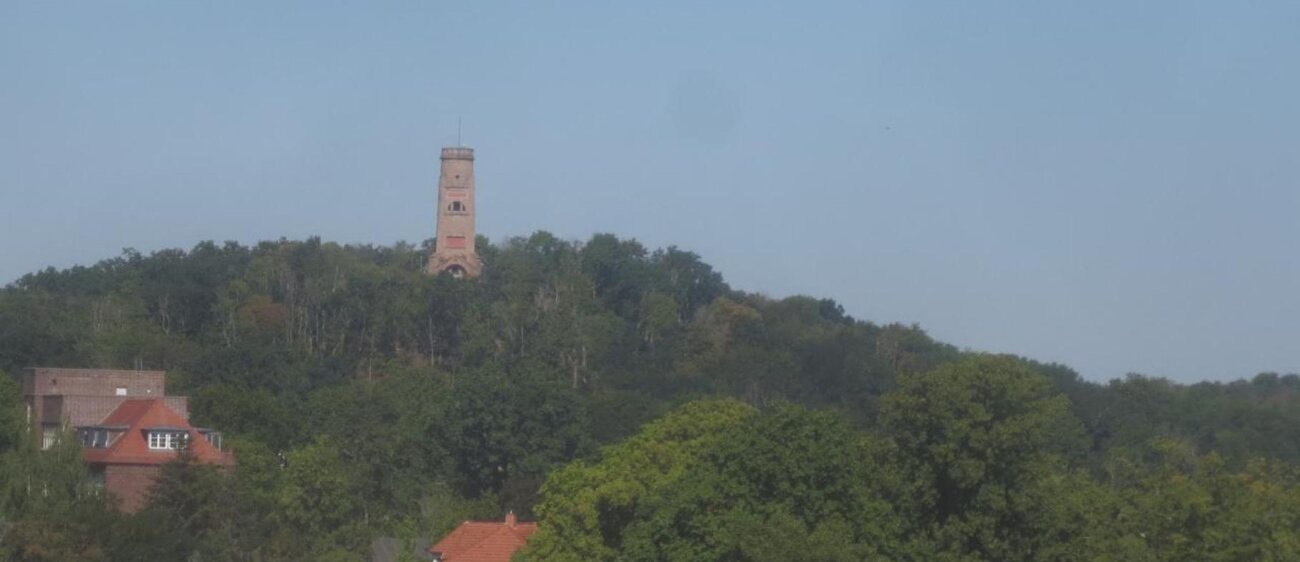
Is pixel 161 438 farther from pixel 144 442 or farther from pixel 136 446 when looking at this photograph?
pixel 136 446

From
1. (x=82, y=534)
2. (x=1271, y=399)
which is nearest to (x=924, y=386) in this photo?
(x=82, y=534)

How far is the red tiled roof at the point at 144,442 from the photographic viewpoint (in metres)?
80.6

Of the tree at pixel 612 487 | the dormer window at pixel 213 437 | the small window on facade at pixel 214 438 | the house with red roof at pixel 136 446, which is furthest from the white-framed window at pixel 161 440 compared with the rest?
the tree at pixel 612 487

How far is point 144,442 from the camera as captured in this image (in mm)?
81812

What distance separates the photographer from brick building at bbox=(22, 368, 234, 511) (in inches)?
3159

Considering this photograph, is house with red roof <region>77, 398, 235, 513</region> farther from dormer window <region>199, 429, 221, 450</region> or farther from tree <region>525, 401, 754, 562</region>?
tree <region>525, 401, 754, 562</region>

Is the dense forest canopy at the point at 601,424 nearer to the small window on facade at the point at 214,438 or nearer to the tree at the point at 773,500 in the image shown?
the tree at the point at 773,500

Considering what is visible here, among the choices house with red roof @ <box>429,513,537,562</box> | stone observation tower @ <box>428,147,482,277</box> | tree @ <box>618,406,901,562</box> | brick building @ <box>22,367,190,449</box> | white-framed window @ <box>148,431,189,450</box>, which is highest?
stone observation tower @ <box>428,147,482,277</box>

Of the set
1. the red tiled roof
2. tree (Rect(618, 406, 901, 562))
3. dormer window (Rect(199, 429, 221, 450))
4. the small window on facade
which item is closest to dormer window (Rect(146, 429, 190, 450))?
the red tiled roof

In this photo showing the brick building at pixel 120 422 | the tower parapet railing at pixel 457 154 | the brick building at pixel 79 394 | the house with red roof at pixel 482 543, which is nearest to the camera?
the house with red roof at pixel 482 543

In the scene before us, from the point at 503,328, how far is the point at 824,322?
31950mm

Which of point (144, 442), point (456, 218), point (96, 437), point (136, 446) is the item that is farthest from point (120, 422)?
point (456, 218)

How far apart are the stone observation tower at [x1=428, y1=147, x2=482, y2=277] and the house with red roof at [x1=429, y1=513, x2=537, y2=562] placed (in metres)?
73.1

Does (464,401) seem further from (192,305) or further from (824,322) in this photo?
(824,322)
